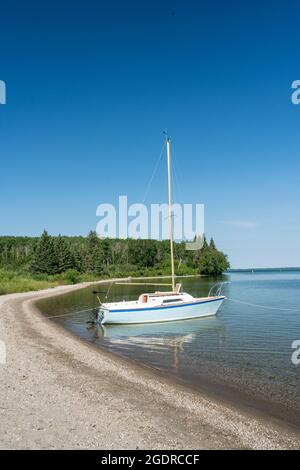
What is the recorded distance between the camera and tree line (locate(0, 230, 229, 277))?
116056mm

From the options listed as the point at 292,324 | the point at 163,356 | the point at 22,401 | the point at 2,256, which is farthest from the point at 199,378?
the point at 2,256

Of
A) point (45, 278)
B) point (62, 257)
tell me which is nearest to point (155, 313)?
point (45, 278)

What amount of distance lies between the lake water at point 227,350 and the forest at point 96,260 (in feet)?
150

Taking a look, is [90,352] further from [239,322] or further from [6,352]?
[239,322]

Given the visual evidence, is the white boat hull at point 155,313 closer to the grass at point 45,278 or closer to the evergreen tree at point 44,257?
the grass at point 45,278

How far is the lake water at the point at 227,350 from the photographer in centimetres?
1327

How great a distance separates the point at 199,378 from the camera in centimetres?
1512

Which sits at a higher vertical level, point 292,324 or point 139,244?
point 139,244

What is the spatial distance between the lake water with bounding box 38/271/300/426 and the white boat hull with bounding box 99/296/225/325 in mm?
534

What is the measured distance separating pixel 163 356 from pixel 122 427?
1045cm

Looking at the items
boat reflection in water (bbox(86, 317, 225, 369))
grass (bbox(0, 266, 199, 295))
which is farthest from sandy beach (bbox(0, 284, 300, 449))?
grass (bbox(0, 266, 199, 295))

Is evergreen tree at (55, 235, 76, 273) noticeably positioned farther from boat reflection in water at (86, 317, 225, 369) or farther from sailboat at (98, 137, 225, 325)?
boat reflection in water at (86, 317, 225, 369)

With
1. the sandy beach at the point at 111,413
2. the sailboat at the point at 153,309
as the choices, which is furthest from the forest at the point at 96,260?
the sandy beach at the point at 111,413

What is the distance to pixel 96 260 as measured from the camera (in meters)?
132
